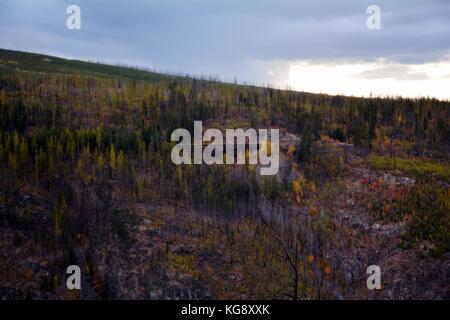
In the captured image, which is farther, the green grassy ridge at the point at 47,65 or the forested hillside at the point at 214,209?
the green grassy ridge at the point at 47,65

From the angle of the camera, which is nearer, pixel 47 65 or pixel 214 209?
pixel 214 209

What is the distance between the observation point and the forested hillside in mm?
19422

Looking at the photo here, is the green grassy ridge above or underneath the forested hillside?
above

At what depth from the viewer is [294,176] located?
105 feet

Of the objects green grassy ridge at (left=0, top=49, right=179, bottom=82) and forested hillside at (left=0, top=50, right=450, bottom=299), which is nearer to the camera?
forested hillside at (left=0, top=50, right=450, bottom=299)

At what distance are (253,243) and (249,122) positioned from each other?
21778 mm

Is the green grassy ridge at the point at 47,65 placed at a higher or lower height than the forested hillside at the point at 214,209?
higher

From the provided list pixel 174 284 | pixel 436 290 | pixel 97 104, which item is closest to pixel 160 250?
pixel 174 284

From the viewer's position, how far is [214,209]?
2727 centimetres

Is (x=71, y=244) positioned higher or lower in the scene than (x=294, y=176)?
lower

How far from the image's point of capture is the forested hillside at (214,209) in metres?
19.4

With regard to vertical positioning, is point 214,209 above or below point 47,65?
below
